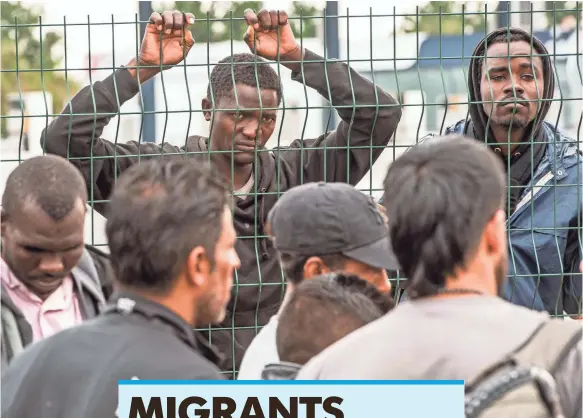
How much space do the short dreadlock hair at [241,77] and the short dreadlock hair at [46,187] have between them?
126 cm

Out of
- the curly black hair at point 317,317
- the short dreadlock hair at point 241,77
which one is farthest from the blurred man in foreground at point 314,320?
the short dreadlock hair at point 241,77

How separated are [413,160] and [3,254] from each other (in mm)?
1596

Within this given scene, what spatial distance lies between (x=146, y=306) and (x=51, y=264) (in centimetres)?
107

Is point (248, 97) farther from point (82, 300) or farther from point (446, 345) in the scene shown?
point (446, 345)

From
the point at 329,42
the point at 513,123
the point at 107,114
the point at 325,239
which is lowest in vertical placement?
the point at 325,239

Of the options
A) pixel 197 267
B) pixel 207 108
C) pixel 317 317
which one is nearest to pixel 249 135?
pixel 207 108

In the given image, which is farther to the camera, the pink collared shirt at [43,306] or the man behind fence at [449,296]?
the pink collared shirt at [43,306]

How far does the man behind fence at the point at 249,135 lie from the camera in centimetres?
440

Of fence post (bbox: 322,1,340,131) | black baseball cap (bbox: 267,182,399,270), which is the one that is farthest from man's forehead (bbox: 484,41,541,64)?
black baseball cap (bbox: 267,182,399,270)

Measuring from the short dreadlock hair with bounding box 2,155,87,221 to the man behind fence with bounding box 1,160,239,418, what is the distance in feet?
2.87

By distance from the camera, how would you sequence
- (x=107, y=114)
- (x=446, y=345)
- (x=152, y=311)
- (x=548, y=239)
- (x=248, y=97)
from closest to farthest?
(x=446, y=345) → (x=152, y=311) → (x=107, y=114) → (x=248, y=97) → (x=548, y=239)

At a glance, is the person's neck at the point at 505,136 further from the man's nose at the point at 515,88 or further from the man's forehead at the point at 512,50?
the man's forehead at the point at 512,50

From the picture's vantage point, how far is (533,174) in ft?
15.3

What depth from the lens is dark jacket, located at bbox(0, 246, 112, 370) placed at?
325cm
